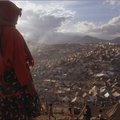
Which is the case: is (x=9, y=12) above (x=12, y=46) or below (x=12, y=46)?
above

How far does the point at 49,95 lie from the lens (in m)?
29.9

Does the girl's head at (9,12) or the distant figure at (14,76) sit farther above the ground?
the girl's head at (9,12)

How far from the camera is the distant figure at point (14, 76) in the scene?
407 cm

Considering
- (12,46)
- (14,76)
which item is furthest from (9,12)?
(14,76)

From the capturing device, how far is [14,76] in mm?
4137

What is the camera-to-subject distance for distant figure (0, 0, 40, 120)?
4.07m

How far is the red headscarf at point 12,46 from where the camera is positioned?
4027mm

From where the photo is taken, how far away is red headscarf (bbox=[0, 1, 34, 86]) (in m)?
4.03

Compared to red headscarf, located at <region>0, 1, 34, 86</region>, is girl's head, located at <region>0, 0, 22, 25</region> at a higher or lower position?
higher

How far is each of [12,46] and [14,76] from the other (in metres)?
0.30

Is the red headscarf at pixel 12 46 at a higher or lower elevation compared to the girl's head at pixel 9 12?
lower

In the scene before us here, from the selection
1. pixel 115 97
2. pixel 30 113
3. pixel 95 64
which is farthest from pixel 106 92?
pixel 30 113

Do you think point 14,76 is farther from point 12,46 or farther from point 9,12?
point 9,12

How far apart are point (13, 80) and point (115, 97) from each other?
73.9ft
